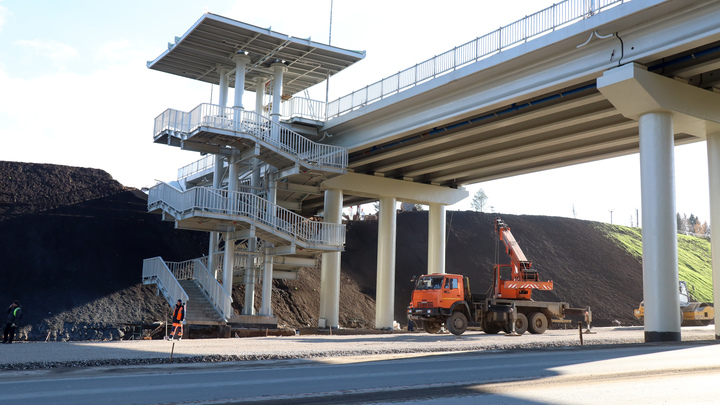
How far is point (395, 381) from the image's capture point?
11.4 meters

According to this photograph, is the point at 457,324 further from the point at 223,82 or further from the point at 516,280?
the point at 223,82

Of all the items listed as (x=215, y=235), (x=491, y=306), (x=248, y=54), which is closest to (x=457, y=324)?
(x=491, y=306)

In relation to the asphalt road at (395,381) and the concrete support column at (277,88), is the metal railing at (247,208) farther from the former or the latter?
the asphalt road at (395,381)

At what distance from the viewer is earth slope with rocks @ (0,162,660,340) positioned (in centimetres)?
3928

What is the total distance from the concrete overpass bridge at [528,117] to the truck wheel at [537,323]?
7949 mm

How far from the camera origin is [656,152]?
23359mm

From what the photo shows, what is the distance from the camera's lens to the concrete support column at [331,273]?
1531 inches

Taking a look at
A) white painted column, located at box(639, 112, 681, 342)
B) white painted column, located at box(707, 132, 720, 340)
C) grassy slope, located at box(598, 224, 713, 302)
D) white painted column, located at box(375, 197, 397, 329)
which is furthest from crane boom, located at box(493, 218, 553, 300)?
grassy slope, located at box(598, 224, 713, 302)

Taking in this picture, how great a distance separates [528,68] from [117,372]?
756 inches

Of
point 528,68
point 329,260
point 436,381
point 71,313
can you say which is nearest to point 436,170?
point 329,260

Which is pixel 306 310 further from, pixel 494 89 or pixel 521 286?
pixel 494 89

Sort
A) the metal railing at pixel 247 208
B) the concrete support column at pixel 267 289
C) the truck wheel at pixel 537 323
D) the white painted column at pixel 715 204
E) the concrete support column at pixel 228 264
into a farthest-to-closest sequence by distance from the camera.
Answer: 1. the concrete support column at pixel 267 289
2. the concrete support column at pixel 228 264
3. the truck wheel at pixel 537 323
4. the metal railing at pixel 247 208
5. the white painted column at pixel 715 204

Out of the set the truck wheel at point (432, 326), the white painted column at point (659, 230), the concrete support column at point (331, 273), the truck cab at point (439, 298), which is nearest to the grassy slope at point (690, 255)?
the concrete support column at point (331, 273)

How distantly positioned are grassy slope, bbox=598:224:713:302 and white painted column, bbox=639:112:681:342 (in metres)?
48.0
